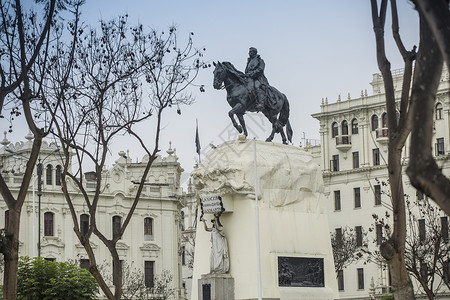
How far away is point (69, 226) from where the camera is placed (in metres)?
65.7

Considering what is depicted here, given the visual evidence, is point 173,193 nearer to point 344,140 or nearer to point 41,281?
point 344,140

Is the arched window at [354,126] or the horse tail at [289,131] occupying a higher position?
the arched window at [354,126]

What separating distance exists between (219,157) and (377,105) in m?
42.8

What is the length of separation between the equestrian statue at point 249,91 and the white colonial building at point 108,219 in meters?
35.0

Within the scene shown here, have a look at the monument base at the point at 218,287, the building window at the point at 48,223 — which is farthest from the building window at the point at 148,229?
the monument base at the point at 218,287

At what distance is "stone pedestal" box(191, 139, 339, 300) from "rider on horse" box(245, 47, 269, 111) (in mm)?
1264

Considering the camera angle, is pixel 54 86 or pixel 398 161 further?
pixel 54 86

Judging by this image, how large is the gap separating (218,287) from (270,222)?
2218 mm

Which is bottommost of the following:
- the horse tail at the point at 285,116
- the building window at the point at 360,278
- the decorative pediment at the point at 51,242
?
the building window at the point at 360,278

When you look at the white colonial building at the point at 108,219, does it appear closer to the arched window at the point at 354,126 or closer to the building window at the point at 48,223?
the building window at the point at 48,223

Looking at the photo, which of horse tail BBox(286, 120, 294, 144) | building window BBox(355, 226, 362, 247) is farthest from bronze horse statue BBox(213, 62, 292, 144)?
building window BBox(355, 226, 362, 247)

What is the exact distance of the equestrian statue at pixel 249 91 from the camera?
86.6 ft

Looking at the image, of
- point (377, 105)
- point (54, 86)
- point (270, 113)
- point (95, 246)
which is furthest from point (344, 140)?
point (54, 86)

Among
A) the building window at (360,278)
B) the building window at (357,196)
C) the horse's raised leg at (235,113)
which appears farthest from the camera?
the building window at (357,196)
